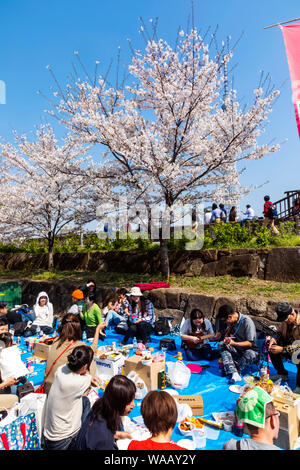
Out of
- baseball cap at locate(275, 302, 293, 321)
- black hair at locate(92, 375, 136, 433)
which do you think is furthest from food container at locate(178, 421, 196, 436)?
baseball cap at locate(275, 302, 293, 321)

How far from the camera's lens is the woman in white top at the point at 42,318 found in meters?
7.29

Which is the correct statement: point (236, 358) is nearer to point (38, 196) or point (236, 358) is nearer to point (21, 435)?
point (21, 435)

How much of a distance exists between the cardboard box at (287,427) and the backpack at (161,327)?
4.28 meters

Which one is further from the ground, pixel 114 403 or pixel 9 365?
pixel 114 403

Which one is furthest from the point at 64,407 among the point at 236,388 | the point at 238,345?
the point at 238,345

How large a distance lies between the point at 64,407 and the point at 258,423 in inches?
68.7

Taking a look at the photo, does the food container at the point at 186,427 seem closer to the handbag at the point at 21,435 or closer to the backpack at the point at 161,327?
the handbag at the point at 21,435

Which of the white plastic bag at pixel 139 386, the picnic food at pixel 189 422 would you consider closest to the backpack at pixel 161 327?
the white plastic bag at pixel 139 386

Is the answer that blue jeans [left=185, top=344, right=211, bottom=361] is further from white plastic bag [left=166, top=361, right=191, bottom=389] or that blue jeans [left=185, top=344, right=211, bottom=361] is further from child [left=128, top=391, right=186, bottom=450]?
child [left=128, top=391, right=186, bottom=450]

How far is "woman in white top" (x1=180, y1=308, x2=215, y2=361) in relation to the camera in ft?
17.9

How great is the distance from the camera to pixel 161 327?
7.20 m

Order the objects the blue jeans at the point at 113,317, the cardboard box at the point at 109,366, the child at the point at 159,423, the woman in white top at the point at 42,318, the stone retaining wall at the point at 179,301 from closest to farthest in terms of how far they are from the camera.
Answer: the child at the point at 159,423 → the cardboard box at the point at 109,366 → the stone retaining wall at the point at 179,301 → the woman in white top at the point at 42,318 → the blue jeans at the point at 113,317

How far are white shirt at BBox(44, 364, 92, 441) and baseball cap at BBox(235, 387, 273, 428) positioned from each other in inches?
59.2

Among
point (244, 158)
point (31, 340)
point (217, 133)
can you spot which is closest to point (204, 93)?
point (217, 133)
